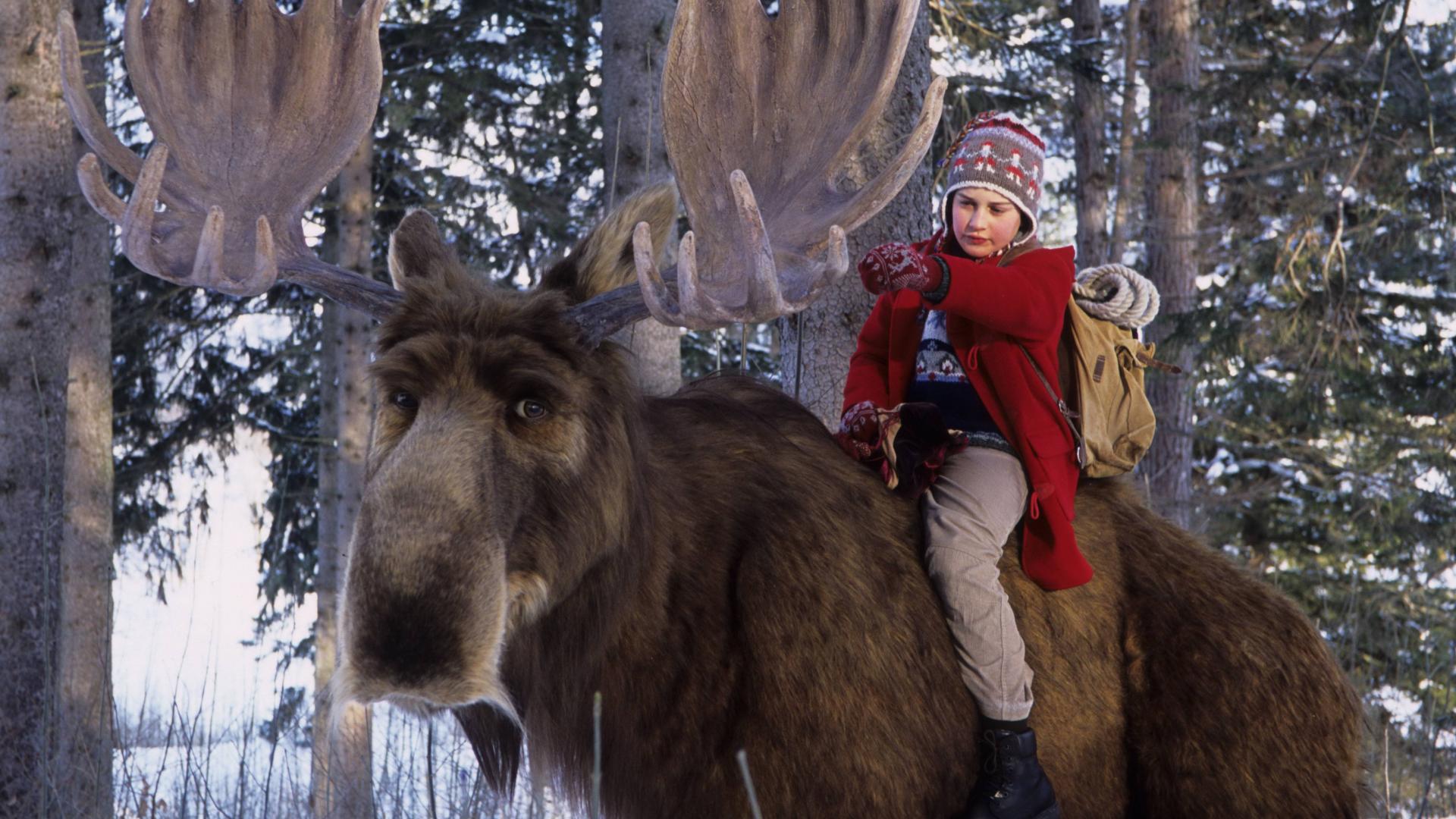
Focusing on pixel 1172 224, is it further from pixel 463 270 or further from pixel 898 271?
pixel 463 270

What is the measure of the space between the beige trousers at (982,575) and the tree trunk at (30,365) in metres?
4.04

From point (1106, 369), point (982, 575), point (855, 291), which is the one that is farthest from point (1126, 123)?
point (982, 575)

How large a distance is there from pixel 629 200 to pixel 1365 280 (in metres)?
11.5

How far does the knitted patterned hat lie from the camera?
3.84m

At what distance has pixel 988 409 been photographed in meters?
3.67

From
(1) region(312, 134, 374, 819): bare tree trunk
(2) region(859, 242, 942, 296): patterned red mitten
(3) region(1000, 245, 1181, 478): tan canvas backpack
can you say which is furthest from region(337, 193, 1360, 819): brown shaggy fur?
(1) region(312, 134, 374, 819): bare tree trunk

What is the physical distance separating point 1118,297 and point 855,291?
1430mm

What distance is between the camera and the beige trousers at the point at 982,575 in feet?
11.3

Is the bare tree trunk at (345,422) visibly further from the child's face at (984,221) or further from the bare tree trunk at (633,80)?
the child's face at (984,221)

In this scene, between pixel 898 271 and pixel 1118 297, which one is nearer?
pixel 898 271

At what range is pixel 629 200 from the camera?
3.61 m

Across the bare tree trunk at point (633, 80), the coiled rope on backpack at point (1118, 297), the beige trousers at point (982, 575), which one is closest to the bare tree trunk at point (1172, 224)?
the bare tree trunk at point (633, 80)

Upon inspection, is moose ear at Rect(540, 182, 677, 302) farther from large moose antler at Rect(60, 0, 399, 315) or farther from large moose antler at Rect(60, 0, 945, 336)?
large moose antler at Rect(60, 0, 399, 315)

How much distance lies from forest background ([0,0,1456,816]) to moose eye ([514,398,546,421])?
2806 millimetres
